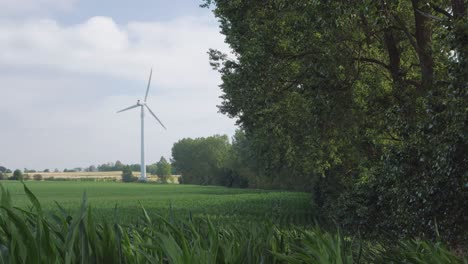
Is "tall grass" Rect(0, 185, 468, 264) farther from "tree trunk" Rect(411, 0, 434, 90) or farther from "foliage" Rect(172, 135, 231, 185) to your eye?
"foliage" Rect(172, 135, 231, 185)

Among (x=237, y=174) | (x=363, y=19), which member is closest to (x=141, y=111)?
(x=237, y=174)

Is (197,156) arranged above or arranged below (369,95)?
above

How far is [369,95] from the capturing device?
57.5ft

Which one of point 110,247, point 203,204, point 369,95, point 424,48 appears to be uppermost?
point 424,48

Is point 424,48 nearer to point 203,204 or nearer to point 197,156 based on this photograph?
point 203,204

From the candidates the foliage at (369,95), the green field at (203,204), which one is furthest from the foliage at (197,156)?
the foliage at (369,95)

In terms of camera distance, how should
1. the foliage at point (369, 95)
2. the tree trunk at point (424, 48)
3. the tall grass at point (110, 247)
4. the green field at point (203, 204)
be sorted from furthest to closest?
1. the tree trunk at point (424, 48)
2. the green field at point (203, 204)
3. the foliage at point (369, 95)
4. the tall grass at point (110, 247)

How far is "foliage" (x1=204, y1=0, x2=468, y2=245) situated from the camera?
29.0 feet

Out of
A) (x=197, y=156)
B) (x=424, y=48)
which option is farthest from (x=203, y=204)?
(x=197, y=156)

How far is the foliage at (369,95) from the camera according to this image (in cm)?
885

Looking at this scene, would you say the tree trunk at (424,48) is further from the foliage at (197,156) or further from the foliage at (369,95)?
the foliage at (197,156)

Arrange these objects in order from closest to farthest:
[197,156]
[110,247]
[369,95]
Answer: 1. [110,247]
2. [369,95]
3. [197,156]

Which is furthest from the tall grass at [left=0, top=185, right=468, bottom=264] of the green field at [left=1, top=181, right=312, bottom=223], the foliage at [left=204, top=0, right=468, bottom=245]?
the foliage at [left=204, top=0, right=468, bottom=245]

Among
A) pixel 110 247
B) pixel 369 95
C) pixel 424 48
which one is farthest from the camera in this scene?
pixel 369 95
